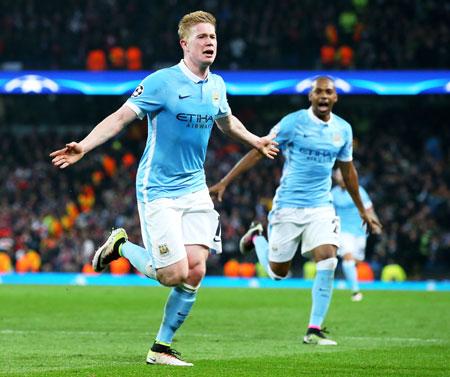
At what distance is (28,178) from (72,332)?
19.7 m

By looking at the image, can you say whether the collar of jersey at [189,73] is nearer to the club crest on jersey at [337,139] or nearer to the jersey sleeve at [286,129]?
the jersey sleeve at [286,129]

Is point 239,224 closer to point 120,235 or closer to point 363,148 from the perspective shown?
point 363,148

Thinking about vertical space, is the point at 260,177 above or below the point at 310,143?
below

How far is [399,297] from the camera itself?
63.3ft

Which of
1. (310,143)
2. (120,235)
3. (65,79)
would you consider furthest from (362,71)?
(120,235)

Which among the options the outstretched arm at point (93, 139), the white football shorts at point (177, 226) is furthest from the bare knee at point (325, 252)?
the outstretched arm at point (93, 139)

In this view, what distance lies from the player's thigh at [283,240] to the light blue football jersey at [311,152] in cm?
23

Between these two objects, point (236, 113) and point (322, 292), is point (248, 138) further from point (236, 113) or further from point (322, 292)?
point (236, 113)

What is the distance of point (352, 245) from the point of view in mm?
20125

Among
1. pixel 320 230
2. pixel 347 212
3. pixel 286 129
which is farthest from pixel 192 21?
pixel 347 212

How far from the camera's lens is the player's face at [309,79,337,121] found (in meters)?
11.5

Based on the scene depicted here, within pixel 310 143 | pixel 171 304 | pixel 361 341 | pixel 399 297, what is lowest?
pixel 399 297

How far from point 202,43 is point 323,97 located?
329 centimetres

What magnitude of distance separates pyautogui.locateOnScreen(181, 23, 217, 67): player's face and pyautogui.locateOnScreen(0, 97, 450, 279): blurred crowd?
55.2ft
